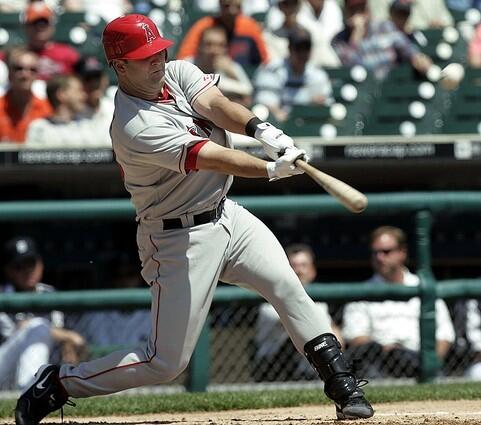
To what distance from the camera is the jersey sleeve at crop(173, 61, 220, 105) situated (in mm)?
4227

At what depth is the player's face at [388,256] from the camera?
21.4 ft

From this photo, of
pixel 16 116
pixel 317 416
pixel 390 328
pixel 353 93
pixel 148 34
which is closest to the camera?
pixel 148 34

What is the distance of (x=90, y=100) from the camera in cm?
799

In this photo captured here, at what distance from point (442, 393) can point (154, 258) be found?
2014 mm

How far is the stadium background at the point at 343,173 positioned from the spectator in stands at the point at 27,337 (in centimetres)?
69

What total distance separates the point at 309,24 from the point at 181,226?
5383 millimetres

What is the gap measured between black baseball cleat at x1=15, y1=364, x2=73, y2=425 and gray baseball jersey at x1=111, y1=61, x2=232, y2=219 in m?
0.75

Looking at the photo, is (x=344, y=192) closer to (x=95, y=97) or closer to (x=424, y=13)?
(x=95, y=97)

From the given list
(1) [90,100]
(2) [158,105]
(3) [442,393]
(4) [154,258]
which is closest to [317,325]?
(4) [154,258]

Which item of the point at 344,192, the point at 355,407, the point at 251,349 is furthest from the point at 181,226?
the point at 251,349

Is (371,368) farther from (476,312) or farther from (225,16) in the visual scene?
(225,16)

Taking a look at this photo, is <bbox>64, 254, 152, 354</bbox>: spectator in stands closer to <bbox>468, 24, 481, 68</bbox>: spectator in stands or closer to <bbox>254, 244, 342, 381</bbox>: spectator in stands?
<bbox>254, 244, 342, 381</bbox>: spectator in stands

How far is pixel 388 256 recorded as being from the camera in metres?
6.53

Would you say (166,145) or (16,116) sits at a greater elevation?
(166,145)
